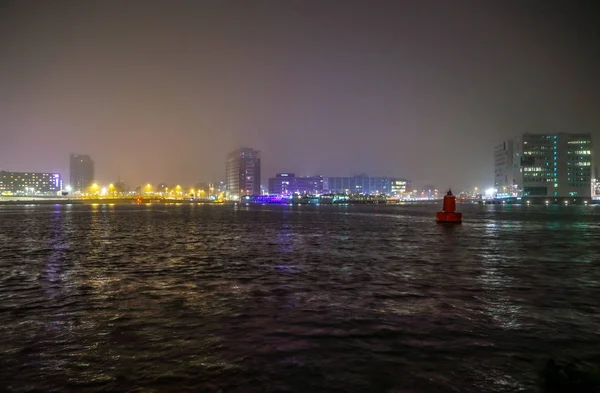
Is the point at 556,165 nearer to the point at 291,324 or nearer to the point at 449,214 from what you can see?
the point at 449,214

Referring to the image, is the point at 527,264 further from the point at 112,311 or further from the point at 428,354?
the point at 112,311

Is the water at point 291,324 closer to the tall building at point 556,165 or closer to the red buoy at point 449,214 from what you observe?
the red buoy at point 449,214

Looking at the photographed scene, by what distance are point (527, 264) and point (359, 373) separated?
1682 cm

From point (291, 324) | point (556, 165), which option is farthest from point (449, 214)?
point (556, 165)

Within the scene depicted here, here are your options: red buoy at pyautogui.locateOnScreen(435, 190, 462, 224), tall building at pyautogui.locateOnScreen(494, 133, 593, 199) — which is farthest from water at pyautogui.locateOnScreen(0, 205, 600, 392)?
tall building at pyautogui.locateOnScreen(494, 133, 593, 199)

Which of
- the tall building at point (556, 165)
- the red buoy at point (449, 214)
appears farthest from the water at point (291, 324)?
the tall building at point (556, 165)

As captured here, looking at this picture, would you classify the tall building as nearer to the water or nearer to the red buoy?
the red buoy

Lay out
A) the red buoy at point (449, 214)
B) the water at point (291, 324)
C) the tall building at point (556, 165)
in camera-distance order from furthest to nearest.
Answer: the tall building at point (556, 165), the red buoy at point (449, 214), the water at point (291, 324)

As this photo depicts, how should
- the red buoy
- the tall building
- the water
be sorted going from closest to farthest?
1. the water
2. the red buoy
3. the tall building

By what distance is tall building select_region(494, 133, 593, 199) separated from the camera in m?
186

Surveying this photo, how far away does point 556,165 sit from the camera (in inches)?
7407

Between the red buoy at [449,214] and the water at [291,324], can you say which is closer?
the water at [291,324]

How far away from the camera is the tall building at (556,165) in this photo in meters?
186

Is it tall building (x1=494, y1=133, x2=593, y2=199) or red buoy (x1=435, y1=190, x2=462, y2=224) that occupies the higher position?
tall building (x1=494, y1=133, x2=593, y2=199)
